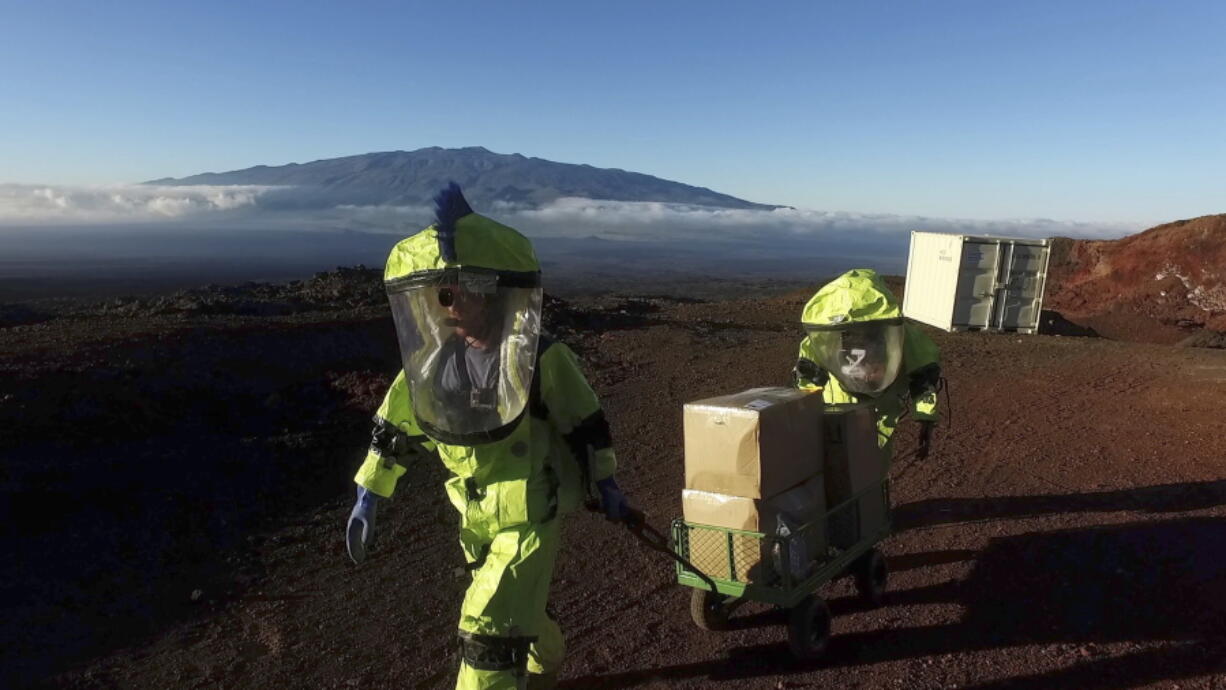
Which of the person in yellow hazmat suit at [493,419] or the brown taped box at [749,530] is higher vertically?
the person in yellow hazmat suit at [493,419]

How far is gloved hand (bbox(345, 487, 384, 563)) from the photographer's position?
357cm

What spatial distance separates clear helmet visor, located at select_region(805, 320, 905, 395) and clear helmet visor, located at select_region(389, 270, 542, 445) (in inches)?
105

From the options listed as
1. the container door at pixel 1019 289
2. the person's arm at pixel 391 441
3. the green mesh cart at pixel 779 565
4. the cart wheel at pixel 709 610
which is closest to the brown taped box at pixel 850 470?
the green mesh cart at pixel 779 565

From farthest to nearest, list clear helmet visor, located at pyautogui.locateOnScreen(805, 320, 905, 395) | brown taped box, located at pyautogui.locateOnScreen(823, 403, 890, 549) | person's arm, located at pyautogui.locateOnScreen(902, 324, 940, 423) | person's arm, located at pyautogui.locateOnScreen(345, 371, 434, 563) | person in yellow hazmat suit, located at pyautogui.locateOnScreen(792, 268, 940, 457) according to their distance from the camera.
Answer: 1. person's arm, located at pyautogui.locateOnScreen(902, 324, 940, 423)
2. clear helmet visor, located at pyautogui.locateOnScreen(805, 320, 905, 395)
3. person in yellow hazmat suit, located at pyautogui.locateOnScreen(792, 268, 940, 457)
4. brown taped box, located at pyautogui.locateOnScreen(823, 403, 890, 549)
5. person's arm, located at pyautogui.locateOnScreen(345, 371, 434, 563)

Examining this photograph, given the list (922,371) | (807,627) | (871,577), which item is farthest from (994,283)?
(807,627)

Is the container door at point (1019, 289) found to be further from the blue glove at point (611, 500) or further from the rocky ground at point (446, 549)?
the blue glove at point (611, 500)

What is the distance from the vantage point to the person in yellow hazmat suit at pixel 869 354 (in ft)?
17.4

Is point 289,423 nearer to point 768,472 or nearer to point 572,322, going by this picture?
point 768,472

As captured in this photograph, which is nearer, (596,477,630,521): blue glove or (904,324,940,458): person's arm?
(596,477,630,521): blue glove

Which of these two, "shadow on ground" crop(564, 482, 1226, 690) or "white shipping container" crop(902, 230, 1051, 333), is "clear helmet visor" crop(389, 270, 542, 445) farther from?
"white shipping container" crop(902, 230, 1051, 333)

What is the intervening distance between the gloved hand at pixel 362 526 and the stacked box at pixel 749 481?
1.55 m

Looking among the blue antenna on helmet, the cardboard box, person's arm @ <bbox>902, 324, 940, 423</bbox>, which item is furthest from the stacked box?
the blue antenna on helmet

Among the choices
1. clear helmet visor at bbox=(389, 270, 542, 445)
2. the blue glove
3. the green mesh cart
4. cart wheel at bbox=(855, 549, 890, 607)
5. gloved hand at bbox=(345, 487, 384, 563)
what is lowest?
cart wheel at bbox=(855, 549, 890, 607)

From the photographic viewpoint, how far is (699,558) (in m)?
4.45
